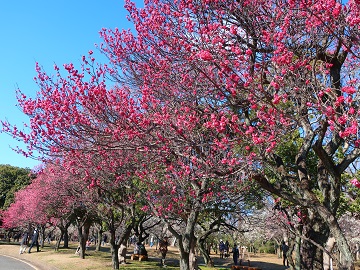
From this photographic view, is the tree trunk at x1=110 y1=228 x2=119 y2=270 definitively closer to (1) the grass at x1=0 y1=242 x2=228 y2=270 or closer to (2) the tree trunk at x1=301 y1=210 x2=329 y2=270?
(1) the grass at x1=0 y1=242 x2=228 y2=270

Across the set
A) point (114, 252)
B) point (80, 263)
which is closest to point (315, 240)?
point (114, 252)

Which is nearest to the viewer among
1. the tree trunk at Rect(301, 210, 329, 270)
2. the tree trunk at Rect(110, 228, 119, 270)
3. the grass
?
the tree trunk at Rect(301, 210, 329, 270)

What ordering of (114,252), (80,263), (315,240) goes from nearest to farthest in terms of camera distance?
(315,240)
(114,252)
(80,263)

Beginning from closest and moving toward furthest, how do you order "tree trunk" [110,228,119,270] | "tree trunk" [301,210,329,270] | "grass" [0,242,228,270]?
"tree trunk" [301,210,329,270]
"tree trunk" [110,228,119,270]
"grass" [0,242,228,270]

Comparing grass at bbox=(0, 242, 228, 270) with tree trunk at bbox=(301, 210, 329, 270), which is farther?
grass at bbox=(0, 242, 228, 270)

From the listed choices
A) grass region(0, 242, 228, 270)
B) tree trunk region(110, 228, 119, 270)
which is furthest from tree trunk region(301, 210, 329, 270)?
grass region(0, 242, 228, 270)

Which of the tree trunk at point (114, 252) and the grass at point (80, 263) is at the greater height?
the tree trunk at point (114, 252)

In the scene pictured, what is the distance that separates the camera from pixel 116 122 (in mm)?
7855

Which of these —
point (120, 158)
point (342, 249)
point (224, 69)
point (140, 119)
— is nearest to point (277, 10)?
point (224, 69)

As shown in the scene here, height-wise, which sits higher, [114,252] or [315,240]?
[315,240]

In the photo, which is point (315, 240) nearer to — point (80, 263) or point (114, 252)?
point (114, 252)

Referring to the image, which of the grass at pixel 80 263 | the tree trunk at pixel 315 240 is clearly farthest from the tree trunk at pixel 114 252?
the tree trunk at pixel 315 240

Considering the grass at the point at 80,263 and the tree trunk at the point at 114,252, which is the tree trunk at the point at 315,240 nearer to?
the tree trunk at the point at 114,252

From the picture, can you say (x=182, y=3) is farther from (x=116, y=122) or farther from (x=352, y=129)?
(x=352, y=129)
